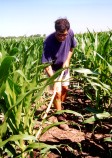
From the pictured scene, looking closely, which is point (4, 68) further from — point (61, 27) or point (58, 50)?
point (58, 50)

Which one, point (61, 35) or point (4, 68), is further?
point (61, 35)

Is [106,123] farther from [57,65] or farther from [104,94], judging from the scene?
[57,65]

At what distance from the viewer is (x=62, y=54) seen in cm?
293

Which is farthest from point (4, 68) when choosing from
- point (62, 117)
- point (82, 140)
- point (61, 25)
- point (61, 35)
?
point (62, 117)

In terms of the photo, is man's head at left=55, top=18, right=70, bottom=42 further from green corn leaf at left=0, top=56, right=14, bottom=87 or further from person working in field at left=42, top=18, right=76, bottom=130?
green corn leaf at left=0, top=56, right=14, bottom=87

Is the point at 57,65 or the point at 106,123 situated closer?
the point at 106,123

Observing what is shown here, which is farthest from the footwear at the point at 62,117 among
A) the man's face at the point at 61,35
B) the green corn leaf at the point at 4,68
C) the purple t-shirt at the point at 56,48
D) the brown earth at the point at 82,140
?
the green corn leaf at the point at 4,68

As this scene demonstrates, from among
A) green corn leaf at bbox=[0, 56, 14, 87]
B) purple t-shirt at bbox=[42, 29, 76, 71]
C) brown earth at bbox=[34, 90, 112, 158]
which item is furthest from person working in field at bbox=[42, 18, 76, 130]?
green corn leaf at bbox=[0, 56, 14, 87]

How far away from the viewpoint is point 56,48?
9.41 ft

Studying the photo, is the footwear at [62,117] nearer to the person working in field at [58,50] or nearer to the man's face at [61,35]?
the person working in field at [58,50]

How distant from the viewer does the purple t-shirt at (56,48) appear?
2809 millimetres

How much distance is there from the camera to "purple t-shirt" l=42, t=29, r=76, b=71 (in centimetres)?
281

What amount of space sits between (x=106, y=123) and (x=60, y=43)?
0.90 m

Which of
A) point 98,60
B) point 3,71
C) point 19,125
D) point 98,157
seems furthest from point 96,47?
point 3,71
